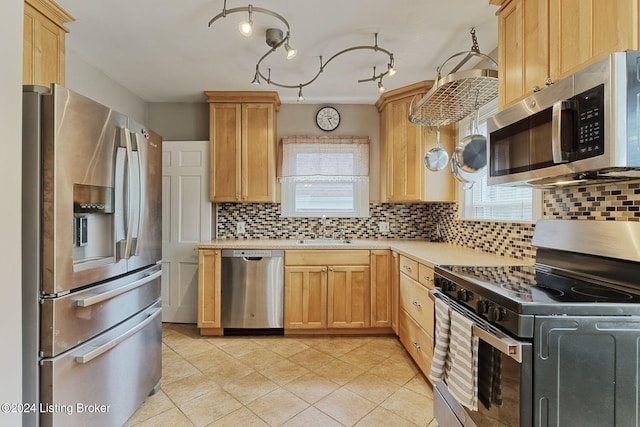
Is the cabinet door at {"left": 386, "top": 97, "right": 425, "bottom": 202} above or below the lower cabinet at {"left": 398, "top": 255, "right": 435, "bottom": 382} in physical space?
above

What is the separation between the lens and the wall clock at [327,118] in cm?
360

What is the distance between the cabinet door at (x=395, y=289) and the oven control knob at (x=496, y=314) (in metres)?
1.62

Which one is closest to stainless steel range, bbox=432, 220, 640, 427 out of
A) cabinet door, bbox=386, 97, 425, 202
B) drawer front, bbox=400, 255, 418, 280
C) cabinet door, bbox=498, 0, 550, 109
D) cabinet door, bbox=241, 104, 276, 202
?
cabinet door, bbox=498, 0, 550, 109

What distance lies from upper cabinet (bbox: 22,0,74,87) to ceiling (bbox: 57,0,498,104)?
14 centimetres

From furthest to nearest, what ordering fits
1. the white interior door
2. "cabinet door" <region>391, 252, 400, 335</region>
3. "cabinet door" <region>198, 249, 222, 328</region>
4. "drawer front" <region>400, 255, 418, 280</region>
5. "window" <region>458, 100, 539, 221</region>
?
the white interior door → "cabinet door" <region>198, 249, 222, 328</region> → "cabinet door" <region>391, 252, 400, 335</region> → "drawer front" <region>400, 255, 418, 280</region> → "window" <region>458, 100, 539, 221</region>

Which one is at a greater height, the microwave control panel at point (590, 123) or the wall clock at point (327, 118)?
A: the wall clock at point (327, 118)

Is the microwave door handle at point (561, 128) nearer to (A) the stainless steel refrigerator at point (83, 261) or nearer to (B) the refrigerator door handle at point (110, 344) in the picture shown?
(A) the stainless steel refrigerator at point (83, 261)

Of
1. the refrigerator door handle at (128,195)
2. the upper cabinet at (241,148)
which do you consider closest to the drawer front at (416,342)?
the upper cabinet at (241,148)

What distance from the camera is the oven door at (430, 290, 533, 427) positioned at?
1.01m

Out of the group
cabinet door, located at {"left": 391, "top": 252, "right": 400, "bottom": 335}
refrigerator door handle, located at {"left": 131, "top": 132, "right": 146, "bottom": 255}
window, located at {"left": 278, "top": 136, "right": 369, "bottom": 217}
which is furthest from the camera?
window, located at {"left": 278, "top": 136, "right": 369, "bottom": 217}

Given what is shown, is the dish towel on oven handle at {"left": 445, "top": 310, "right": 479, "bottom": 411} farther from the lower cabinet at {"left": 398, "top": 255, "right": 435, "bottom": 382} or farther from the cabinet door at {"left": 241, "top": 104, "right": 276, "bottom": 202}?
the cabinet door at {"left": 241, "top": 104, "right": 276, "bottom": 202}

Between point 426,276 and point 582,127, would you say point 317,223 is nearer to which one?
point 426,276

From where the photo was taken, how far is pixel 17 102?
1.12m
